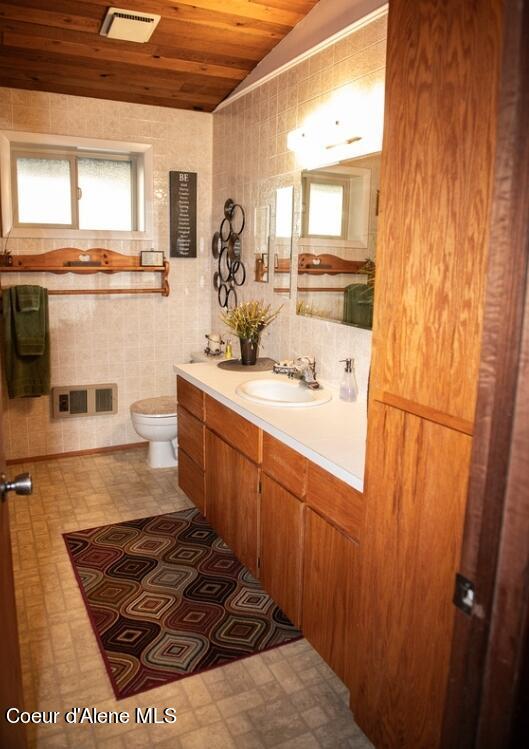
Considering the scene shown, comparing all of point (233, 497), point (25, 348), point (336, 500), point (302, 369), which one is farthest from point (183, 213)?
point (336, 500)

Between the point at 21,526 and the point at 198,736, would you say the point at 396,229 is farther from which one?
the point at 21,526

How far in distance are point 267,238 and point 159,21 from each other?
1.21 m

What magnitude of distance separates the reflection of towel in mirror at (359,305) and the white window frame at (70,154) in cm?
192

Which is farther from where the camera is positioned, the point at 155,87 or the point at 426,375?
the point at 155,87

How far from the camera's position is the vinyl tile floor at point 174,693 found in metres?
1.77

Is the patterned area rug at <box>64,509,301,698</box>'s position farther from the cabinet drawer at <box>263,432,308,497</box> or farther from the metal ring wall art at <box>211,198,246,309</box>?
the metal ring wall art at <box>211,198,246,309</box>

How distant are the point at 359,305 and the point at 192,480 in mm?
1356

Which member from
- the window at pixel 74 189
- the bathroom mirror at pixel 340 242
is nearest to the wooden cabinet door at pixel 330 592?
the bathroom mirror at pixel 340 242

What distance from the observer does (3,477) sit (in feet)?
4.31

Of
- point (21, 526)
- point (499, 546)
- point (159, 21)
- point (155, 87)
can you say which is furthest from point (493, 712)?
point (155, 87)

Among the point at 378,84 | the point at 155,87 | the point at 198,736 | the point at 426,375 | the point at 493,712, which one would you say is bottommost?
the point at 198,736

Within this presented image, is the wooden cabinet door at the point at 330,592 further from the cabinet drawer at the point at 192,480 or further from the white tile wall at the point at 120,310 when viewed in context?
the white tile wall at the point at 120,310

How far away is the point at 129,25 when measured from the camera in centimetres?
286

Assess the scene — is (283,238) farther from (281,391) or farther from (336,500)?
(336,500)
